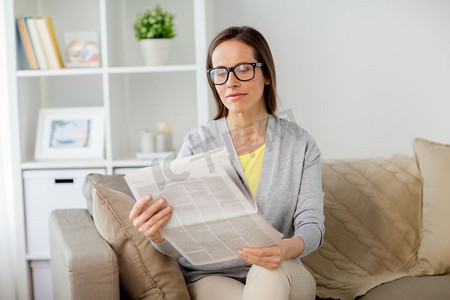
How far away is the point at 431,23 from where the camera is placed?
10.2 ft

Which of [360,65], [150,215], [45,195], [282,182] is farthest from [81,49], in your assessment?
[150,215]

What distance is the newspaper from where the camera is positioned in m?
1.50

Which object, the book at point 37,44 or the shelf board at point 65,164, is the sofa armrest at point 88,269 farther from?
the book at point 37,44

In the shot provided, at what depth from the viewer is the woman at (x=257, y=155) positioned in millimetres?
1794

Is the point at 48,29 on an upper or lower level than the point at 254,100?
upper

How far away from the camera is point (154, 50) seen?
2.93 meters

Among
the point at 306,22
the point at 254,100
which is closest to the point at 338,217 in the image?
the point at 254,100

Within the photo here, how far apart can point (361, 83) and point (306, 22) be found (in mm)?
387

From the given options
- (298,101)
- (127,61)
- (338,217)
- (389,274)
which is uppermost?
(127,61)

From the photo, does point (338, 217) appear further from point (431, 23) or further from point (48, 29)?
point (48, 29)

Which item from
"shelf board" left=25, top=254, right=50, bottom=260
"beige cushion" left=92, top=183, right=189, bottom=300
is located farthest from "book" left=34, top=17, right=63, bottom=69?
"beige cushion" left=92, top=183, right=189, bottom=300

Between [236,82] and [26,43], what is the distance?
1405 mm

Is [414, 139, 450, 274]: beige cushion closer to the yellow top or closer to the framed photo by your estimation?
the yellow top

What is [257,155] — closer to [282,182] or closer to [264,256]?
[282,182]
